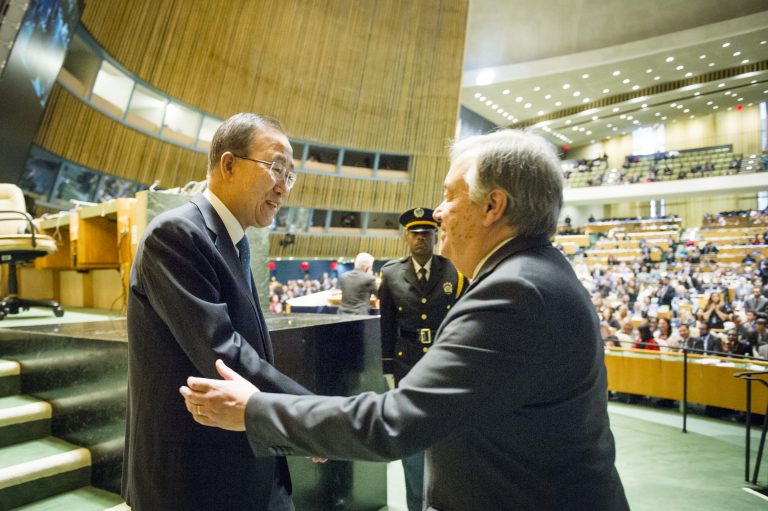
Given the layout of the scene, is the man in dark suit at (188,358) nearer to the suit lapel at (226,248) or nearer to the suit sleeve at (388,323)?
the suit lapel at (226,248)

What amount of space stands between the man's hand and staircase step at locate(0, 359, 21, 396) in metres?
2.30

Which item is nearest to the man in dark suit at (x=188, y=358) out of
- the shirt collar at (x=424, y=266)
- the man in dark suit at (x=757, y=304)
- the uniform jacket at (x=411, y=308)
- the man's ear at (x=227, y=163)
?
the man's ear at (x=227, y=163)

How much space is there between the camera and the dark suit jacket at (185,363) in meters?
1.02

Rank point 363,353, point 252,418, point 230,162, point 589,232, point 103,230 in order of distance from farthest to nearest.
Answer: point 589,232 → point 103,230 → point 363,353 → point 230,162 → point 252,418

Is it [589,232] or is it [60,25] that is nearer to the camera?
[60,25]

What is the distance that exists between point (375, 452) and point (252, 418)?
0.82ft

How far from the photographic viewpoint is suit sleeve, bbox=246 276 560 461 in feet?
2.56

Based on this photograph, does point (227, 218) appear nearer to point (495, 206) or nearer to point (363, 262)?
point (495, 206)

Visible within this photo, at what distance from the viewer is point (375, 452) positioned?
2.59 ft

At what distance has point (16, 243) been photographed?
3924 millimetres

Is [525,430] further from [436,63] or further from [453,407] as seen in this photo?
[436,63]

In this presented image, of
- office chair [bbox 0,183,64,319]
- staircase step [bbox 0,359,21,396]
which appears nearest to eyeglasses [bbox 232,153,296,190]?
staircase step [bbox 0,359,21,396]

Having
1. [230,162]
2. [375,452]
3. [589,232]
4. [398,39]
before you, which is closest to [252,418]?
[375,452]

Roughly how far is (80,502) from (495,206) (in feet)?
7.13
